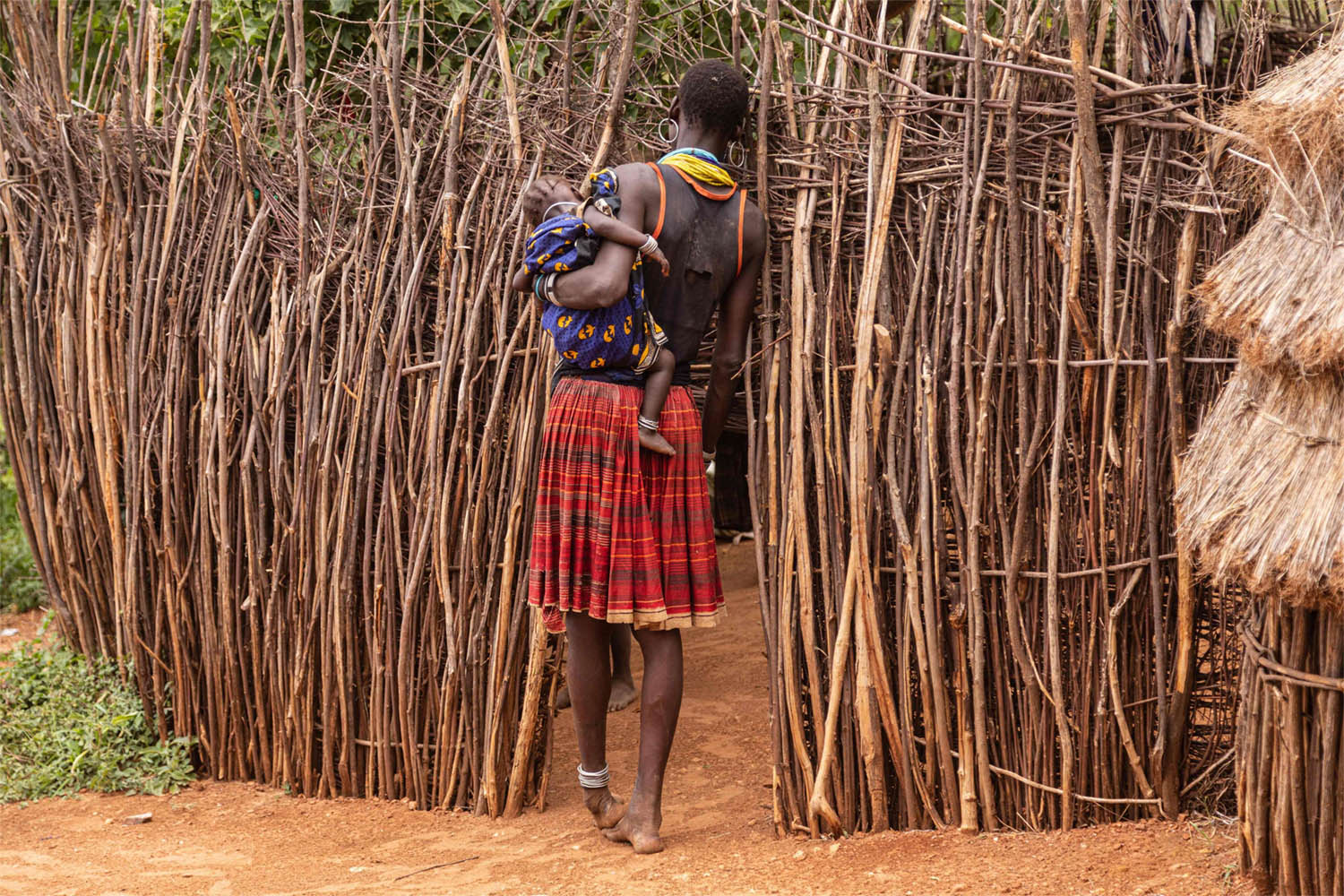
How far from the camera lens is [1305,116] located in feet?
7.33

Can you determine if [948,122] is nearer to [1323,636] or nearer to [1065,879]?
[1323,636]

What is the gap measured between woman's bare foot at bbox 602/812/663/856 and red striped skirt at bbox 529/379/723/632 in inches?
20.6

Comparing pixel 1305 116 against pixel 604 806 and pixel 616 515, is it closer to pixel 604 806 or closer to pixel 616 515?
pixel 616 515

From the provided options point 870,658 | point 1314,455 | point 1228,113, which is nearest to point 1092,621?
point 870,658

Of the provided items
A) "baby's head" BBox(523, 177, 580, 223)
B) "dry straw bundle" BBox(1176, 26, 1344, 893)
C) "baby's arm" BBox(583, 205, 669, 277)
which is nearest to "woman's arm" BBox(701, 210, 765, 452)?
"baby's arm" BBox(583, 205, 669, 277)

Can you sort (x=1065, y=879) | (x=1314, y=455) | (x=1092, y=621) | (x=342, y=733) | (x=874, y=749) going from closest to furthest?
(x=1314, y=455)
(x=1065, y=879)
(x=1092, y=621)
(x=874, y=749)
(x=342, y=733)

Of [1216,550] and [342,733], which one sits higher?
[1216,550]

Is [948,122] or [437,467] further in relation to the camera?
[437,467]

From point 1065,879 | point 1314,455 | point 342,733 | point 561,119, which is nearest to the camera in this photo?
point 1314,455

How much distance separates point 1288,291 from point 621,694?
3095 mm

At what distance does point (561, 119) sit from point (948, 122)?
1.12 m

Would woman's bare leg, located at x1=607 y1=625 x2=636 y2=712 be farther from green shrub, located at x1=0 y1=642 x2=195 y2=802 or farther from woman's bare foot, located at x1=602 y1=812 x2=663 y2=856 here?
green shrub, located at x1=0 y1=642 x2=195 y2=802

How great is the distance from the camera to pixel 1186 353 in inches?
113

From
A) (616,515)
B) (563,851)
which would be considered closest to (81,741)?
(563,851)
